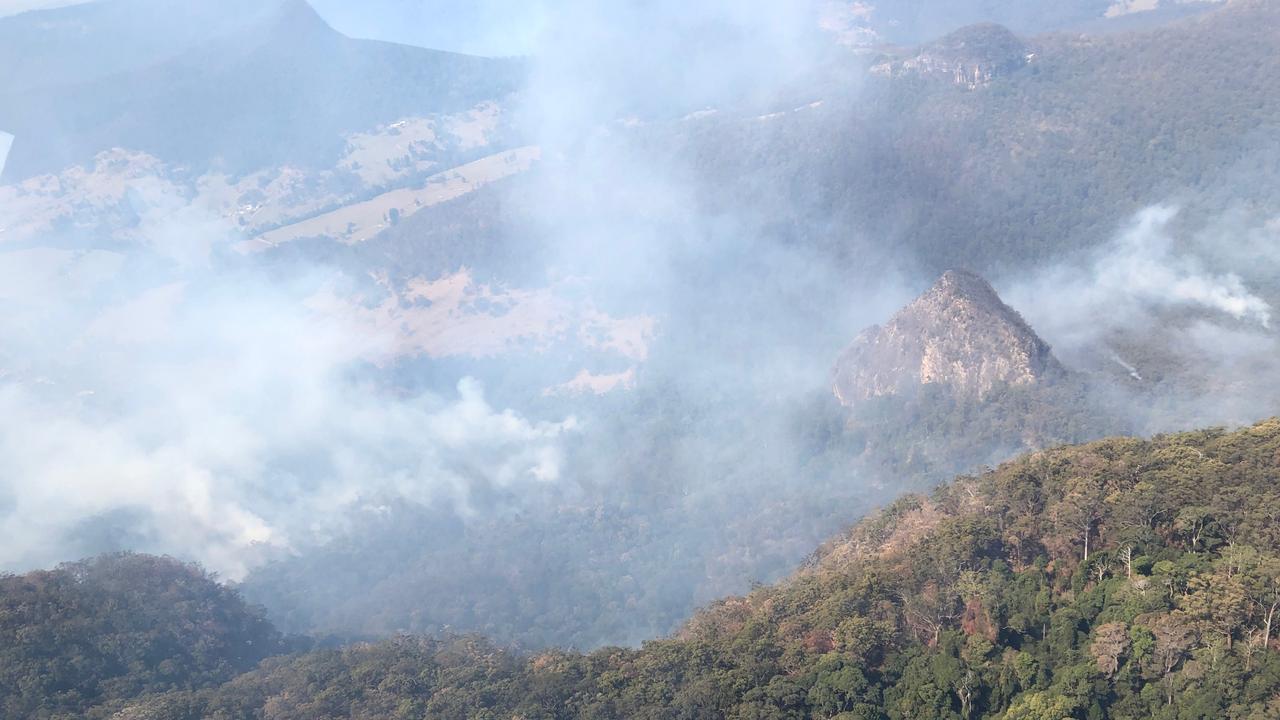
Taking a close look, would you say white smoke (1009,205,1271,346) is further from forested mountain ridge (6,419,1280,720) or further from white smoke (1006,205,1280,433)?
forested mountain ridge (6,419,1280,720)

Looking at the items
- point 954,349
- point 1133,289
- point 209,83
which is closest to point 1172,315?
point 1133,289

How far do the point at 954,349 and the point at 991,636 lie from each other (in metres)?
45.5

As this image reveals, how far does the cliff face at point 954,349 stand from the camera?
7881cm

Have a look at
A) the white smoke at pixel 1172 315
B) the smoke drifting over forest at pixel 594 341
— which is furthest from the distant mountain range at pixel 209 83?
the white smoke at pixel 1172 315

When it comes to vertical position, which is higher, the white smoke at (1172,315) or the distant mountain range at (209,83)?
the distant mountain range at (209,83)

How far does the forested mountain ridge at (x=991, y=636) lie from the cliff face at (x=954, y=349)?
29.2 metres

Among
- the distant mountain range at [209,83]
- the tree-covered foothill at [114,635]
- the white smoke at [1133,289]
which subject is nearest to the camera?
the tree-covered foothill at [114,635]

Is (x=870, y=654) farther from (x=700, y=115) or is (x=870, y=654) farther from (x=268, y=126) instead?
(x=268, y=126)

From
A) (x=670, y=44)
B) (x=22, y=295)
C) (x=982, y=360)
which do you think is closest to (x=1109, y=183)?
(x=982, y=360)

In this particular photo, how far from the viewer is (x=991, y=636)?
38.7m

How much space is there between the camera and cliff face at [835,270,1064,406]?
259 feet

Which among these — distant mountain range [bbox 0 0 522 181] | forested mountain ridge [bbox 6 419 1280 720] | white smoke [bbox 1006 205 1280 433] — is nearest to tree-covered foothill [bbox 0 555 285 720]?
forested mountain ridge [bbox 6 419 1280 720]

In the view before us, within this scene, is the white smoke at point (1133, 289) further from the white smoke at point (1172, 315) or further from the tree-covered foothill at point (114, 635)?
the tree-covered foothill at point (114, 635)

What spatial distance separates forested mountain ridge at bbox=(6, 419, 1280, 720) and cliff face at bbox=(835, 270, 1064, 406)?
29.2 meters
